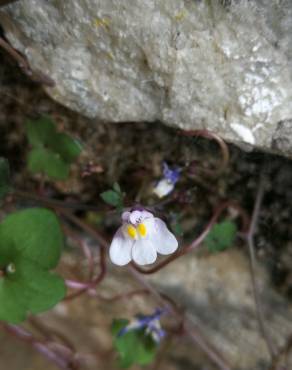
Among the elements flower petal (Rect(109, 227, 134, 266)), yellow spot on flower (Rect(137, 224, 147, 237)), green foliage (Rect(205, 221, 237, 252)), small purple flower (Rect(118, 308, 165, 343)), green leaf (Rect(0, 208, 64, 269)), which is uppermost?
green foliage (Rect(205, 221, 237, 252))

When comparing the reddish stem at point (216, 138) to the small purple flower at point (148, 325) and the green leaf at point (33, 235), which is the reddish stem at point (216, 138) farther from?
the small purple flower at point (148, 325)

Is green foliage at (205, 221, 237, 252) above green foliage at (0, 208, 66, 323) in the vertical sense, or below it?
above

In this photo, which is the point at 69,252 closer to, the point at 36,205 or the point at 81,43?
the point at 36,205

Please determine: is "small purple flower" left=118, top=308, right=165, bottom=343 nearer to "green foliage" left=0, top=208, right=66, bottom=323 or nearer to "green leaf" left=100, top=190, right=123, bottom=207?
"green foliage" left=0, top=208, right=66, bottom=323

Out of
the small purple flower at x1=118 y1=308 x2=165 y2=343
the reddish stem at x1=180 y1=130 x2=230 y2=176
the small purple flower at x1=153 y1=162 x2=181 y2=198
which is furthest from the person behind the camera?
the small purple flower at x1=118 y1=308 x2=165 y2=343

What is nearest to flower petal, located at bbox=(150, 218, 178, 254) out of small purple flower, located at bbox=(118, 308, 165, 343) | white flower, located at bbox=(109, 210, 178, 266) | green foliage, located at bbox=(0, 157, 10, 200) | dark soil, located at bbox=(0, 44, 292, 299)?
white flower, located at bbox=(109, 210, 178, 266)

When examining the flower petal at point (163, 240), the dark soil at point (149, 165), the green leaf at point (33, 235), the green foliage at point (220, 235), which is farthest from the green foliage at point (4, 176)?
the green foliage at point (220, 235)

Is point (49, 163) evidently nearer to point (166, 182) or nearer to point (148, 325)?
point (166, 182)
